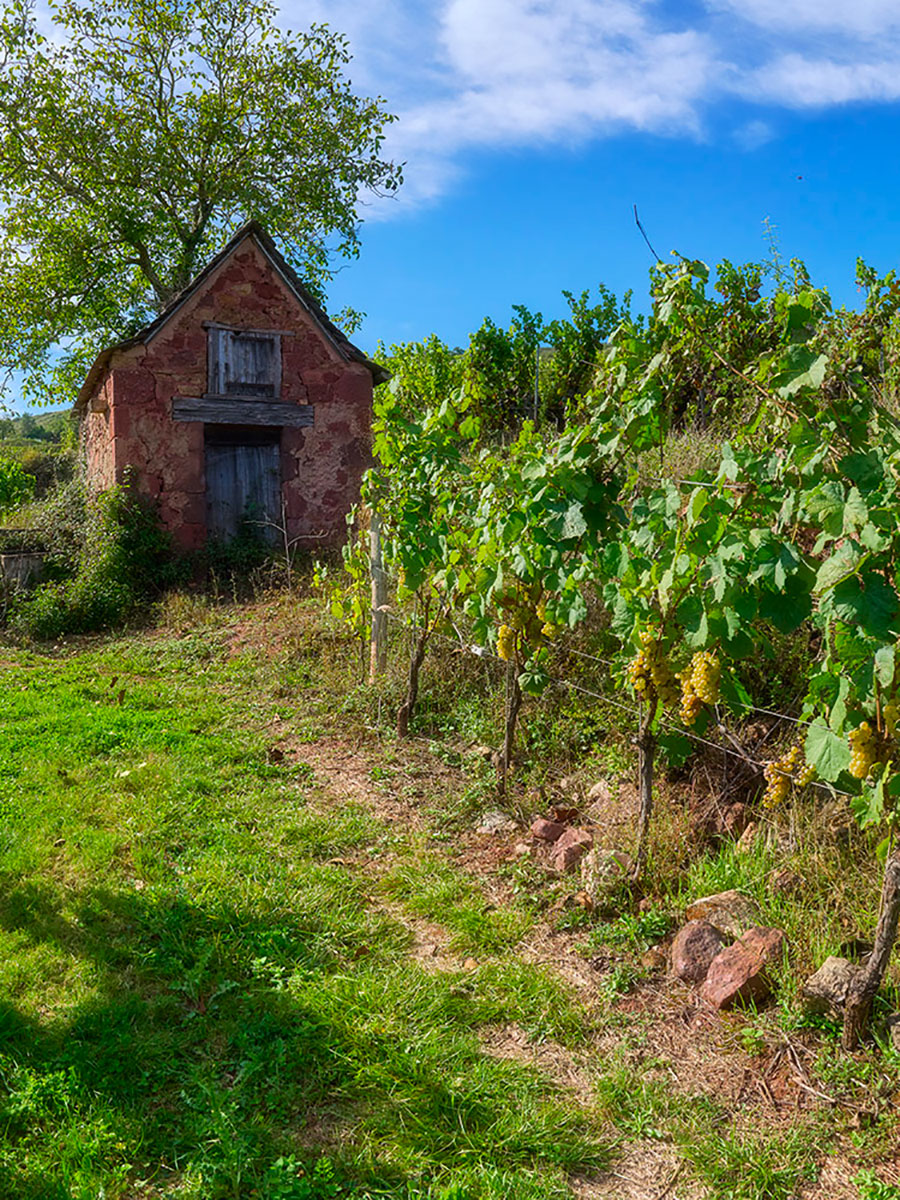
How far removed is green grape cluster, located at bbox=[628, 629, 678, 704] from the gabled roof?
10.3 meters

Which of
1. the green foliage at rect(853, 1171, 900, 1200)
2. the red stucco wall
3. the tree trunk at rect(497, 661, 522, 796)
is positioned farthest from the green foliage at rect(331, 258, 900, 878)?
the red stucco wall

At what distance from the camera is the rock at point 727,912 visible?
11.1ft

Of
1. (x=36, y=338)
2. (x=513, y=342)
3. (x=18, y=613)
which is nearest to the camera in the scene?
(x=18, y=613)

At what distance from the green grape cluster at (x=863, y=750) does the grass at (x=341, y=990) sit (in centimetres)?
88

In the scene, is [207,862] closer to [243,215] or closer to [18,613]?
[18,613]

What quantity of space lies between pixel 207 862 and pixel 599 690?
2.56 m

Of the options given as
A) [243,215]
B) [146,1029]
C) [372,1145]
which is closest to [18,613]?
[146,1029]

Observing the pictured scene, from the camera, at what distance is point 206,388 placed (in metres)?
12.8

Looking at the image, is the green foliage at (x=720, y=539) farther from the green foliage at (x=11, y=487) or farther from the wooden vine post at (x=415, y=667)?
the green foliage at (x=11, y=487)

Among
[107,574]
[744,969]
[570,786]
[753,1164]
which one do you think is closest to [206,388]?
[107,574]

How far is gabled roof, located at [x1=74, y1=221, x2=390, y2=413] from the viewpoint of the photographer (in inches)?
485

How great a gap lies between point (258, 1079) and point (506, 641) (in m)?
2.43

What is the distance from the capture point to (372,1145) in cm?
255

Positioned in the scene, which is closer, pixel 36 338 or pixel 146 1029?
pixel 146 1029
